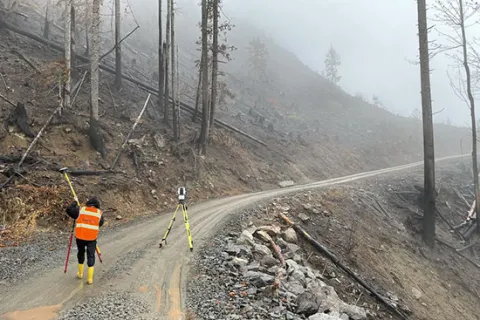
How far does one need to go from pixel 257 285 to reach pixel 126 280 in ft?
9.67

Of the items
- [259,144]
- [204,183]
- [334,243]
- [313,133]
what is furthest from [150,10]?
[334,243]

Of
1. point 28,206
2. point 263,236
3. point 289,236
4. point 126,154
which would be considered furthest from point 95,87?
point 289,236

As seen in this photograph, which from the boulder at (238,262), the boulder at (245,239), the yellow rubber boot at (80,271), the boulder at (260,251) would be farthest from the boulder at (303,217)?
the yellow rubber boot at (80,271)

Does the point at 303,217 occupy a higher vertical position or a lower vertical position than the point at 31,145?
lower

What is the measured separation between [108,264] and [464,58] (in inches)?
923

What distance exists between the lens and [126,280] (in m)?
7.37

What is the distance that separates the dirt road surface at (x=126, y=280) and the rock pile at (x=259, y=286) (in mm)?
536

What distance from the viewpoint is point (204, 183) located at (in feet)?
64.4

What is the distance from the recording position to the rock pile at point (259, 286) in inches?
249

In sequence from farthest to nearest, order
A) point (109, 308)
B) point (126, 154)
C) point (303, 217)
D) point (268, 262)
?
point (126, 154) → point (303, 217) → point (268, 262) → point (109, 308)

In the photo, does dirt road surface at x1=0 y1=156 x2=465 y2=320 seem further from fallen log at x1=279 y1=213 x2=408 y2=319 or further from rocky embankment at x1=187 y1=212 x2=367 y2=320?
fallen log at x1=279 y1=213 x2=408 y2=319

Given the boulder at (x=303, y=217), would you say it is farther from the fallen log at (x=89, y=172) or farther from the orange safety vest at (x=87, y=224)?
the orange safety vest at (x=87, y=224)

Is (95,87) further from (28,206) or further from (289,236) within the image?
(289,236)

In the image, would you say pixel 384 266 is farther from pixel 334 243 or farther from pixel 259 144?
pixel 259 144
